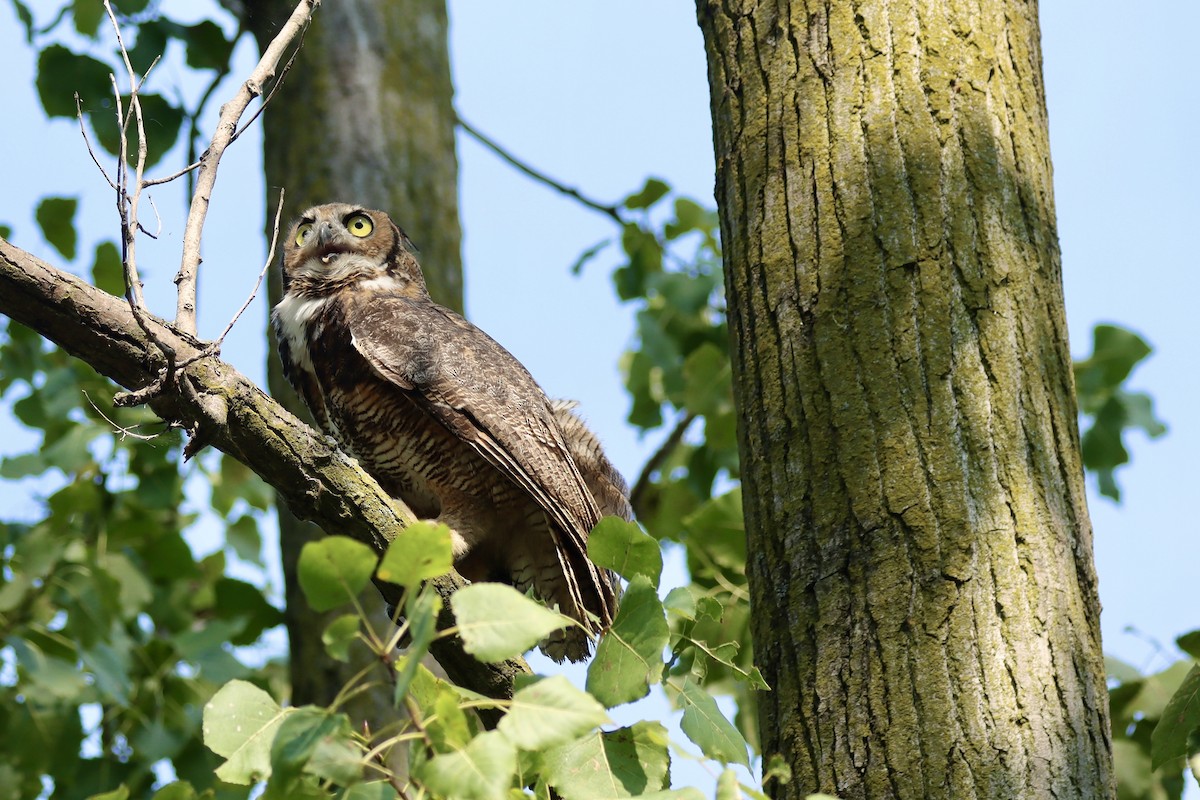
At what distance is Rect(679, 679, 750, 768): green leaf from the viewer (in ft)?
5.66

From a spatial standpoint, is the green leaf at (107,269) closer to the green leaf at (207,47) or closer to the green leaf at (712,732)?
the green leaf at (207,47)

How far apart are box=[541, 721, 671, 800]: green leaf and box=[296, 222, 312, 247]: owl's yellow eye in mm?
2897

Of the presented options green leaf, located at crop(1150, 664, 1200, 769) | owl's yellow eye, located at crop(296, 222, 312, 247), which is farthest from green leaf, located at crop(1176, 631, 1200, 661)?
owl's yellow eye, located at crop(296, 222, 312, 247)

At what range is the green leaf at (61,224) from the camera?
17.0 ft

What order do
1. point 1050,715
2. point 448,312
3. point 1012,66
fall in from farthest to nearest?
point 448,312 → point 1012,66 → point 1050,715

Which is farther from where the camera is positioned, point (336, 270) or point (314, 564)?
point (336, 270)

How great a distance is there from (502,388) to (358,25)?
222 centimetres

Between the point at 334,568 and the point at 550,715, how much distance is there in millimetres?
305

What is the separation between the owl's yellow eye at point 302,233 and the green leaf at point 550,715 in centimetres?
309

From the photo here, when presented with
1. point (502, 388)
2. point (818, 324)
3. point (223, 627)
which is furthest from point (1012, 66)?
point (223, 627)

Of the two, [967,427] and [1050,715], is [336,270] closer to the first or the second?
[967,427]

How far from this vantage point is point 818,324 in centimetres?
231

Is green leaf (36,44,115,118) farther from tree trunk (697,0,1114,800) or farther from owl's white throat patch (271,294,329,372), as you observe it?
tree trunk (697,0,1114,800)

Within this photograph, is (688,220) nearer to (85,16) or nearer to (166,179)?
(85,16)
